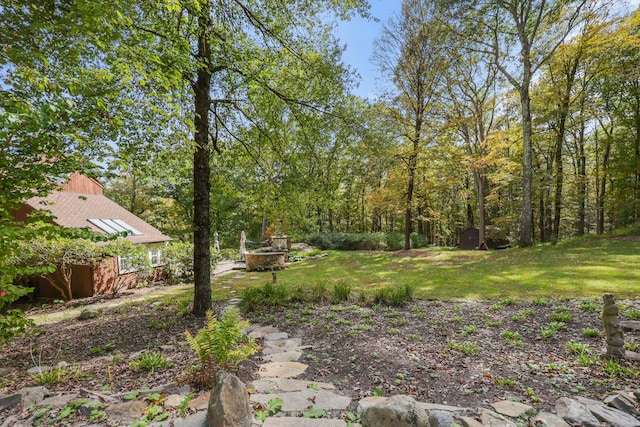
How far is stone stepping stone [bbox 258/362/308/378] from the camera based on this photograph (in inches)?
116

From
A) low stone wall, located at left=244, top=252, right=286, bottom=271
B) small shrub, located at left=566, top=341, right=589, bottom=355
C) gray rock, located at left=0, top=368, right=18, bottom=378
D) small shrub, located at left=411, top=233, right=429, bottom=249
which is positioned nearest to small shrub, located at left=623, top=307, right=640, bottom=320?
small shrub, located at left=566, top=341, right=589, bottom=355

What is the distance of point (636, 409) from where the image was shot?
7.30ft

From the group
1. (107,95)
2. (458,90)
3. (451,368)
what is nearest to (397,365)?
(451,368)

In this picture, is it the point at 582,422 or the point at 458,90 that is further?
the point at 458,90

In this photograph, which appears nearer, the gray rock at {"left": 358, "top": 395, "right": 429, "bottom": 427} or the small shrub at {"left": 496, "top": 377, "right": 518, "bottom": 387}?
the gray rock at {"left": 358, "top": 395, "right": 429, "bottom": 427}

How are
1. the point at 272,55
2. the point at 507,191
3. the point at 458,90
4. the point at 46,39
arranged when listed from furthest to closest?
the point at 507,191, the point at 458,90, the point at 272,55, the point at 46,39

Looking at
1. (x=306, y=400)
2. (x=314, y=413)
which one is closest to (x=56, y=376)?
(x=306, y=400)

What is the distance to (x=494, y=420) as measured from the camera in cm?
215

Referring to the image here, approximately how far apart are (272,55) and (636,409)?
6.14 metres

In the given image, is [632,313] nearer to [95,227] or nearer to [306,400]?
[306,400]

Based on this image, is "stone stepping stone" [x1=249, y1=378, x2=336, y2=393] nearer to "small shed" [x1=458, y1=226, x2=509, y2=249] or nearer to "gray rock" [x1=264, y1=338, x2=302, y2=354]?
"gray rock" [x1=264, y1=338, x2=302, y2=354]

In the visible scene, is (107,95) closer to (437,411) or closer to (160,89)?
(160,89)

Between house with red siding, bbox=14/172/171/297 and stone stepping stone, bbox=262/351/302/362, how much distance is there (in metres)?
6.03

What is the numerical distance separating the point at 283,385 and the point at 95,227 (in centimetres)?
1074
